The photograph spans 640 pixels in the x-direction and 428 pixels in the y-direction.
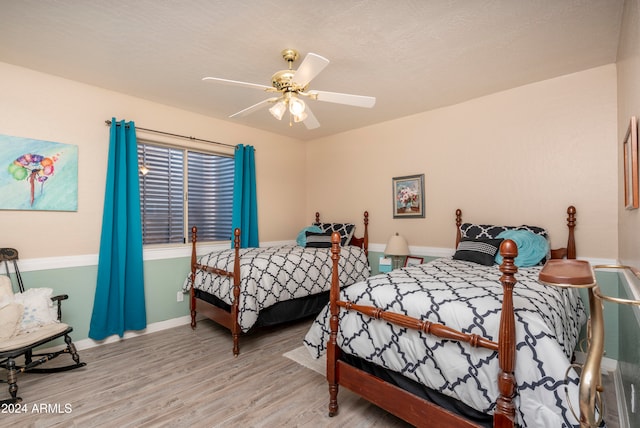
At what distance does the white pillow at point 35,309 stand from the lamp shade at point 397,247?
3.28 meters

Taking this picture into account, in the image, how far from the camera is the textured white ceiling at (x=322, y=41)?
1.96 m

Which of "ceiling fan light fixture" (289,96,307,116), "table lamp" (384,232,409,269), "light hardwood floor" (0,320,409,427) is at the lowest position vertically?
"light hardwood floor" (0,320,409,427)

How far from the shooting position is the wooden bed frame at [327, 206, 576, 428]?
50.4 inches

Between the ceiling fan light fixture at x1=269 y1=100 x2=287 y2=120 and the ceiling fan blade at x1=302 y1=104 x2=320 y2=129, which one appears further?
the ceiling fan blade at x1=302 y1=104 x2=320 y2=129

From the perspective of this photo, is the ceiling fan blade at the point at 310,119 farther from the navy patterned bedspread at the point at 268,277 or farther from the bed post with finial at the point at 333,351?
the navy patterned bedspread at the point at 268,277

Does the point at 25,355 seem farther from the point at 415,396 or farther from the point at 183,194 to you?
the point at 415,396

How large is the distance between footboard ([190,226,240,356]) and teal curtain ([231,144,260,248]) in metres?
0.60

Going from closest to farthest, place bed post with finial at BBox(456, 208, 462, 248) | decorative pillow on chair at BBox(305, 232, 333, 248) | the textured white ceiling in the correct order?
the textured white ceiling → bed post with finial at BBox(456, 208, 462, 248) → decorative pillow on chair at BBox(305, 232, 333, 248)

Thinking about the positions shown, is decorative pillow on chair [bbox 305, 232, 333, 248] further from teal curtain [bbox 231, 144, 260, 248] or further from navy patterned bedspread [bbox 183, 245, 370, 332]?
teal curtain [bbox 231, 144, 260, 248]

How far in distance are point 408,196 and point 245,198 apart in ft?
6.96

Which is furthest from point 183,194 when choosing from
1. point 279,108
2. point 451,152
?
point 451,152

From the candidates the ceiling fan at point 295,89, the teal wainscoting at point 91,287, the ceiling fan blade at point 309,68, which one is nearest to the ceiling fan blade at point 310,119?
the ceiling fan at point 295,89

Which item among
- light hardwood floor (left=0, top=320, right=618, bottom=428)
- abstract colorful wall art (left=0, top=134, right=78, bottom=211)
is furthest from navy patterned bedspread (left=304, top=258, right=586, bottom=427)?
abstract colorful wall art (left=0, top=134, right=78, bottom=211)

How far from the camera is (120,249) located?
3.17 m
